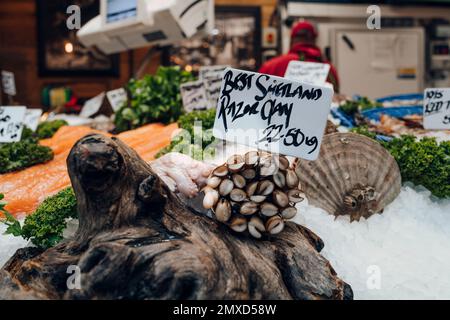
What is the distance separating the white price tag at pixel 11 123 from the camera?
9.96 ft

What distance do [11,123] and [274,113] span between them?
1976 millimetres

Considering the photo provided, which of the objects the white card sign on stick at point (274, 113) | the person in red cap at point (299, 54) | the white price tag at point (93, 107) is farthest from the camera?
the white price tag at point (93, 107)

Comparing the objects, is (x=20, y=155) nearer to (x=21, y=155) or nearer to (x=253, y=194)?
(x=21, y=155)

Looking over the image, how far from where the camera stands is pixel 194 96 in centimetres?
365

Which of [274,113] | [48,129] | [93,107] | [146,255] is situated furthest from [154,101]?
[146,255]

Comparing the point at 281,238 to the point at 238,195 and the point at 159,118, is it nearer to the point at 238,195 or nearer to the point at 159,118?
the point at 238,195

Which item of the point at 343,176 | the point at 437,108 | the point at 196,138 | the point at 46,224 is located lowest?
the point at 46,224

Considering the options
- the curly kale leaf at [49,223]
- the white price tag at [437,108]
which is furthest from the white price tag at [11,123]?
the white price tag at [437,108]

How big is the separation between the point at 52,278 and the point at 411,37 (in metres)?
7.43

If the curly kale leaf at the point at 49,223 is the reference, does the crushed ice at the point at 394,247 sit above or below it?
below

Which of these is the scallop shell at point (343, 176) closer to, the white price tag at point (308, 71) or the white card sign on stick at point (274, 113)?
the white card sign on stick at point (274, 113)

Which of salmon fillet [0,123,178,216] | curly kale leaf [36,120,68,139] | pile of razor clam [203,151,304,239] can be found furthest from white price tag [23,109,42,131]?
pile of razor clam [203,151,304,239]

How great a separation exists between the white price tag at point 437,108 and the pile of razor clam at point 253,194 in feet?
4.75

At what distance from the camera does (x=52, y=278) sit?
156 centimetres
